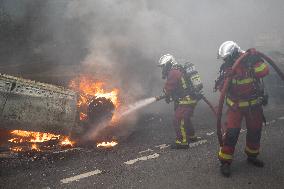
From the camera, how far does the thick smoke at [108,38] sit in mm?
13008

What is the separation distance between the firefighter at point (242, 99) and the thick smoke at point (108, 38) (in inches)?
251

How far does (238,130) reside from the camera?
17.0 ft

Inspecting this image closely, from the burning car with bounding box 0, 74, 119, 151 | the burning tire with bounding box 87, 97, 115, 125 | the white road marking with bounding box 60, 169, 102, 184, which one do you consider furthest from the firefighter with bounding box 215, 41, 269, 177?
the burning tire with bounding box 87, 97, 115, 125

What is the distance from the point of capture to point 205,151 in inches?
252

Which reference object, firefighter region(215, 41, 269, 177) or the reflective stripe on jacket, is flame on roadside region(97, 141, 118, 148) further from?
firefighter region(215, 41, 269, 177)

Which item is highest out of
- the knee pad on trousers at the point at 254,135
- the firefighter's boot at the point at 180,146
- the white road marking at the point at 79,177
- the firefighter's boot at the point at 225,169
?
the firefighter's boot at the point at 180,146

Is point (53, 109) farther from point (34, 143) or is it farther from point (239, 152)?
point (239, 152)

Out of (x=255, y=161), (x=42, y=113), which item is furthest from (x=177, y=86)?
(x=42, y=113)

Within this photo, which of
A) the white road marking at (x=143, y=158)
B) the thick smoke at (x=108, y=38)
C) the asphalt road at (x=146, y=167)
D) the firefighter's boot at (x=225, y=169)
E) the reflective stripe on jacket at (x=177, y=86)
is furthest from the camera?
the thick smoke at (x=108, y=38)

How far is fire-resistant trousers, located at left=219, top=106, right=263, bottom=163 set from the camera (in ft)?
16.9

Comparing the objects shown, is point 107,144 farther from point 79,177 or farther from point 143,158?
point 79,177

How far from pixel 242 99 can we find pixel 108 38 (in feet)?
31.0

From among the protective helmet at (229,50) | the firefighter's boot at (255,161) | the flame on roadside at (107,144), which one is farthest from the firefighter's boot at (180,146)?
the protective helmet at (229,50)

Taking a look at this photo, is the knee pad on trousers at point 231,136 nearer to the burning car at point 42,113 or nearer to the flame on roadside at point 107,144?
the flame on roadside at point 107,144
